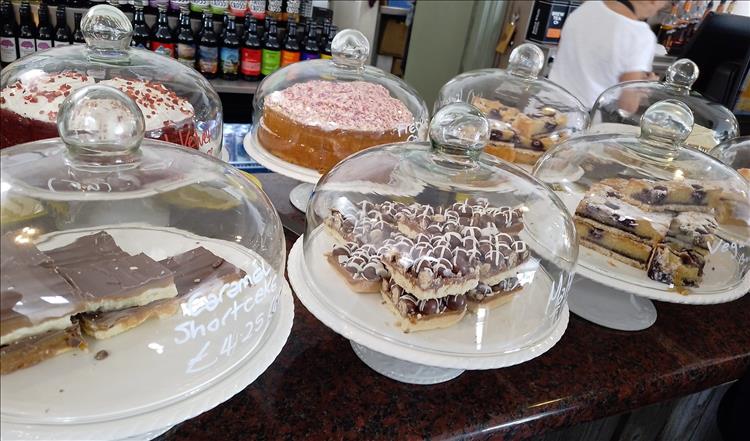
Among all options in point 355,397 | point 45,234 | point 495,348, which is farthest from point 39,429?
point 495,348

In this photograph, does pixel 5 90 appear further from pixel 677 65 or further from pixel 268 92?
pixel 677 65

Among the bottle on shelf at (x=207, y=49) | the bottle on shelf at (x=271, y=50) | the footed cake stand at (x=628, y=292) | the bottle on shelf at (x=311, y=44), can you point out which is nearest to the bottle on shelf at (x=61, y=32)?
the bottle on shelf at (x=207, y=49)

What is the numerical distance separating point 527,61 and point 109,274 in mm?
1818

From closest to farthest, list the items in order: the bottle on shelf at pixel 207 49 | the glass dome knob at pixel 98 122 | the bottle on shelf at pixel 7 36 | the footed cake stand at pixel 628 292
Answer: the glass dome knob at pixel 98 122 < the footed cake stand at pixel 628 292 < the bottle on shelf at pixel 7 36 < the bottle on shelf at pixel 207 49

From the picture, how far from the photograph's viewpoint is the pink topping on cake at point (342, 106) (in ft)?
6.04

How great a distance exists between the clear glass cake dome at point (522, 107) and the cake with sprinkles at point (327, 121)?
0.42m

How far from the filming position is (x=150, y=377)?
850mm

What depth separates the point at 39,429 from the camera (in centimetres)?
74

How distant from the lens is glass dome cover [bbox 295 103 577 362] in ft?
3.72

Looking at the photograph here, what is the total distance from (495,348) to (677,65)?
1805 millimetres

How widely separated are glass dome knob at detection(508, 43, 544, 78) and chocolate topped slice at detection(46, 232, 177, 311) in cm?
173

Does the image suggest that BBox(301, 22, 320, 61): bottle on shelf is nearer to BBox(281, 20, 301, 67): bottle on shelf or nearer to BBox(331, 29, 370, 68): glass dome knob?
BBox(281, 20, 301, 67): bottle on shelf

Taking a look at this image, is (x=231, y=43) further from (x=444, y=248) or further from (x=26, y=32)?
(x=444, y=248)

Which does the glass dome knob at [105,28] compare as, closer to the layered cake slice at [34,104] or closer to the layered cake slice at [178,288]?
the layered cake slice at [34,104]
